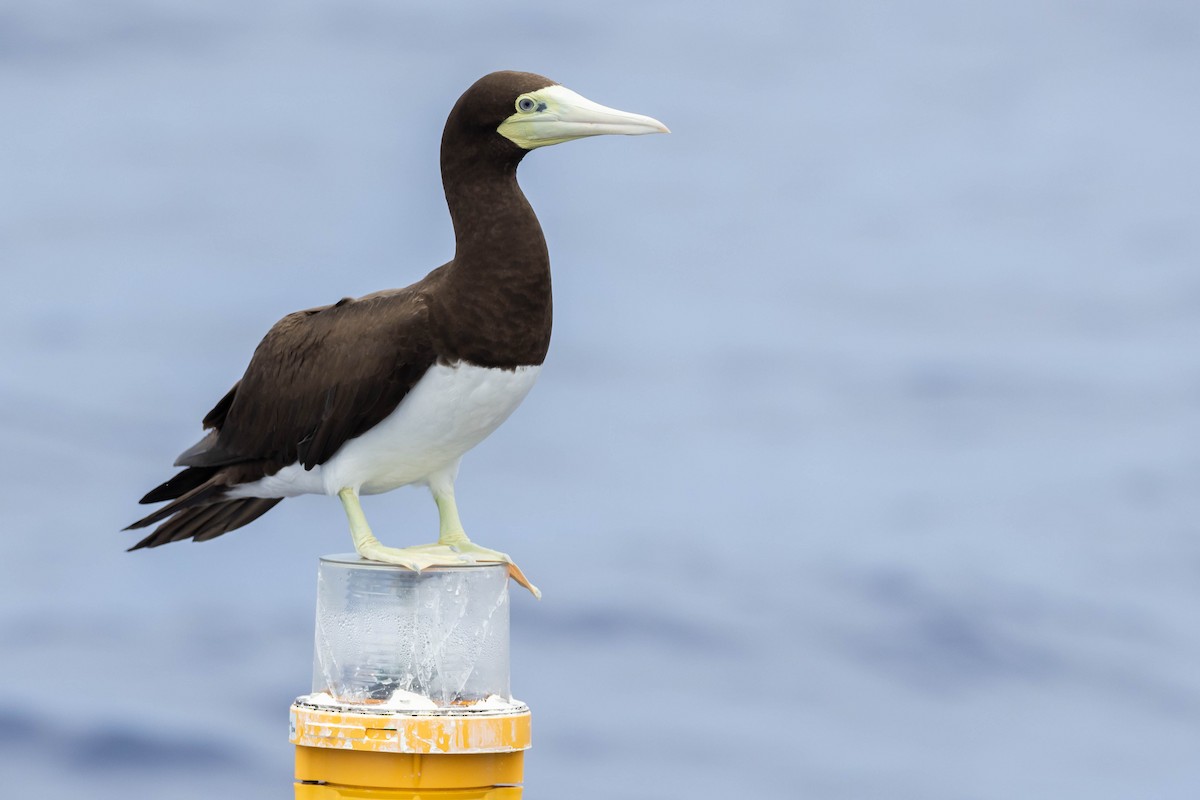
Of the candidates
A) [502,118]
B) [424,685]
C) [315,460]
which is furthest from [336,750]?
[502,118]

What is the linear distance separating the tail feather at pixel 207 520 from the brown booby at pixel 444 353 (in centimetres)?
37

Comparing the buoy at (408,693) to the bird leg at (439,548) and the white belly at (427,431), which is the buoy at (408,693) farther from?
the white belly at (427,431)

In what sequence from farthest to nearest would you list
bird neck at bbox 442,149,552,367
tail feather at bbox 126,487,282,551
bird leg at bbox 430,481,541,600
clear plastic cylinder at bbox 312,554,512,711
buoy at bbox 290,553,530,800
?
tail feather at bbox 126,487,282,551 < bird leg at bbox 430,481,541,600 < bird neck at bbox 442,149,552,367 < clear plastic cylinder at bbox 312,554,512,711 < buoy at bbox 290,553,530,800

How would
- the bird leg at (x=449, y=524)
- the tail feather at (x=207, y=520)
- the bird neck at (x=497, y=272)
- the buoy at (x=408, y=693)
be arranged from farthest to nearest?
the tail feather at (x=207, y=520), the bird leg at (x=449, y=524), the bird neck at (x=497, y=272), the buoy at (x=408, y=693)

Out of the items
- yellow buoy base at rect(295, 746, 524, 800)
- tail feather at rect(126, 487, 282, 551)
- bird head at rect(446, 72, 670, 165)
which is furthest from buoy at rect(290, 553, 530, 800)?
bird head at rect(446, 72, 670, 165)

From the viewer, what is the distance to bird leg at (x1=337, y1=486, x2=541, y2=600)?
16.4ft

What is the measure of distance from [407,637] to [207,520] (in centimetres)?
128

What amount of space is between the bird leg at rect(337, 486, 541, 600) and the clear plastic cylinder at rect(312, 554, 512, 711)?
0.15ft

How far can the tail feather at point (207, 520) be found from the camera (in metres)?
5.77

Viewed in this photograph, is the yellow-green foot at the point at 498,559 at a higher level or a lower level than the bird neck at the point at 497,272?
lower

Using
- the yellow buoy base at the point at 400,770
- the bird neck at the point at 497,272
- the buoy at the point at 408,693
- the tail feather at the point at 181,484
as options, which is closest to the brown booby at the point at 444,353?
the bird neck at the point at 497,272

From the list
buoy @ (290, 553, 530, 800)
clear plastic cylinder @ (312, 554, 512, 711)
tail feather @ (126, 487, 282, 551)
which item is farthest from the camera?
tail feather @ (126, 487, 282, 551)

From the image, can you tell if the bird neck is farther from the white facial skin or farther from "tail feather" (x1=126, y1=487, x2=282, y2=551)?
"tail feather" (x1=126, y1=487, x2=282, y2=551)

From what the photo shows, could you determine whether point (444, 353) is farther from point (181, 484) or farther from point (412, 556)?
point (181, 484)
